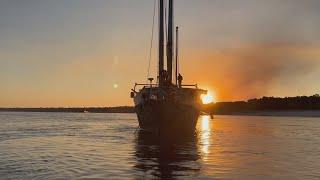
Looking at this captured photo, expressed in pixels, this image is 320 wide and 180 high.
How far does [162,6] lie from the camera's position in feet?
233

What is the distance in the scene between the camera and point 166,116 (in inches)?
2291

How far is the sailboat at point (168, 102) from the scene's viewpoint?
58469mm

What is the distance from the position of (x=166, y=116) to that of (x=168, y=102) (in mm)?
1559

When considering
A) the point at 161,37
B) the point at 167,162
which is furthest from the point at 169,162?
the point at 161,37

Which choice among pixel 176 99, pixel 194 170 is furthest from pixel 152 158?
pixel 176 99

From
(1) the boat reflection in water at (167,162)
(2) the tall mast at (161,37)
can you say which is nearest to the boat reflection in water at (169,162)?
(1) the boat reflection in water at (167,162)

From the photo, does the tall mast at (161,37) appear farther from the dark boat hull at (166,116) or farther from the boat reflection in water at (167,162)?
the boat reflection in water at (167,162)

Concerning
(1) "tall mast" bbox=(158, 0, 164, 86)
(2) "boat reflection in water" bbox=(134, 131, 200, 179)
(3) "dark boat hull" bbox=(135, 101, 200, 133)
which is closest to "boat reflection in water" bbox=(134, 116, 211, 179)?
(2) "boat reflection in water" bbox=(134, 131, 200, 179)

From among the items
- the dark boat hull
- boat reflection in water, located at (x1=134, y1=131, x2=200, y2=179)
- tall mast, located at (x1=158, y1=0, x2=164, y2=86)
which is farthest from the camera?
tall mast, located at (x1=158, y1=0, x2=164, y2=86)

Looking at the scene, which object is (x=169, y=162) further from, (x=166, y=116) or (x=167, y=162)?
(x=166, y=116)

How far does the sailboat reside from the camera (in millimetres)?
58469

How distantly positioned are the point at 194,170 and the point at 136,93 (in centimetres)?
4172

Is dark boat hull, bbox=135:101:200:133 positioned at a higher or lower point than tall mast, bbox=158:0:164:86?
lower

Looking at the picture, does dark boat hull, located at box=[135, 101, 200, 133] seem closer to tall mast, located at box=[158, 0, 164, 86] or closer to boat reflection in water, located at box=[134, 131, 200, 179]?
tall mast, located at box=[158, 0, 164, 86]
